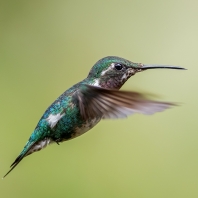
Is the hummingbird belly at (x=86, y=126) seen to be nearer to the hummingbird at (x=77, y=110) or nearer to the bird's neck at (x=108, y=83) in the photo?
the hummingbird at (x=77, y=110)

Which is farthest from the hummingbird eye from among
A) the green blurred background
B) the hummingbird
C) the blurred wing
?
the green blurred background

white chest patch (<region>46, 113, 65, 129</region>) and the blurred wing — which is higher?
the blurred wing

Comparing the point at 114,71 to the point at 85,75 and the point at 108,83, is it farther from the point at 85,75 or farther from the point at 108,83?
the point at 85,75

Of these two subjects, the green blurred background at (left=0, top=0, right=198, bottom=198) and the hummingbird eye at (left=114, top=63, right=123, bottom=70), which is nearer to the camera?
the hummingbird eye at (left=114, top=63, right=123, bottom=70)

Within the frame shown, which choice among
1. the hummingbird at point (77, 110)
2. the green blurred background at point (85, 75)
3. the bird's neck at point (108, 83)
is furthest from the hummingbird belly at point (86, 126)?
the green blurred background at point (85, 75)

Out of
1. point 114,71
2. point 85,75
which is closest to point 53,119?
point 114,71

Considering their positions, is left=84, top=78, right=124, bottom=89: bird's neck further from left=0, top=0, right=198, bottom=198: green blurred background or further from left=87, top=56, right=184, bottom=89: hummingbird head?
left=0, top=0, right=198, bottom=198: green blurred background
